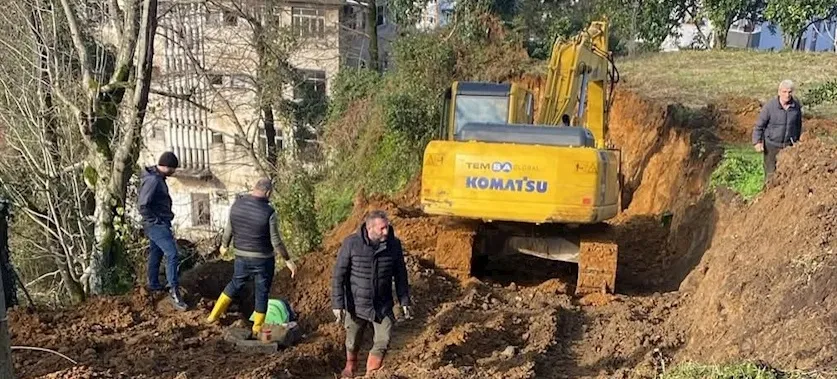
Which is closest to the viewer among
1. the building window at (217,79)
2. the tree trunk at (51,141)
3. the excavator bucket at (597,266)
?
the excavator bucket at (597,266)

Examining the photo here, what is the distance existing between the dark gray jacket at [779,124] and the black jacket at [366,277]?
208 inches

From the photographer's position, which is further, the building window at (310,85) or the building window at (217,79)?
the building window at (310,85)

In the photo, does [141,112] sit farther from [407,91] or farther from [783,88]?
[407,91]

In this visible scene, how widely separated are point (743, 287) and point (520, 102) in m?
4.88

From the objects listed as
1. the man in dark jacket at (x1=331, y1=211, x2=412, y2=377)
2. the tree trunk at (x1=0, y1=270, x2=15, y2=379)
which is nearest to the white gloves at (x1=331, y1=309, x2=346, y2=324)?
the man in dark jacket at (x1=331, y1=211, x2=412, y2=377)

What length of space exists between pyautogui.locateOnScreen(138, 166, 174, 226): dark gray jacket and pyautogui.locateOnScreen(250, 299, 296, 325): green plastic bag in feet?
4.70

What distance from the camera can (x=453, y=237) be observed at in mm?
10055

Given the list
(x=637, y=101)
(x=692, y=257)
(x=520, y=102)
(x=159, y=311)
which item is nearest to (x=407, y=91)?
(x=637, y=101)

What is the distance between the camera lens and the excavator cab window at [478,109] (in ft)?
35.5

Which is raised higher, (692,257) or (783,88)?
(783,88)

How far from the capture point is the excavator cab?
35.5 ft

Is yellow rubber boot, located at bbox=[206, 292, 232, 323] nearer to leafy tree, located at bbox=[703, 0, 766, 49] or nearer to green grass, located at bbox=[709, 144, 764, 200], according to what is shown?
green grass, located at bbox=[709, 144, 764, 200]

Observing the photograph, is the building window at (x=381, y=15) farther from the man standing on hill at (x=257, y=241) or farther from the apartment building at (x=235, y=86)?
the man standing on hill at (x=257, y=241)

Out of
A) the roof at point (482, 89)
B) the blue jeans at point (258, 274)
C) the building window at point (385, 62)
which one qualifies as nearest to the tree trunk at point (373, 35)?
the building window at point (385, 62)
